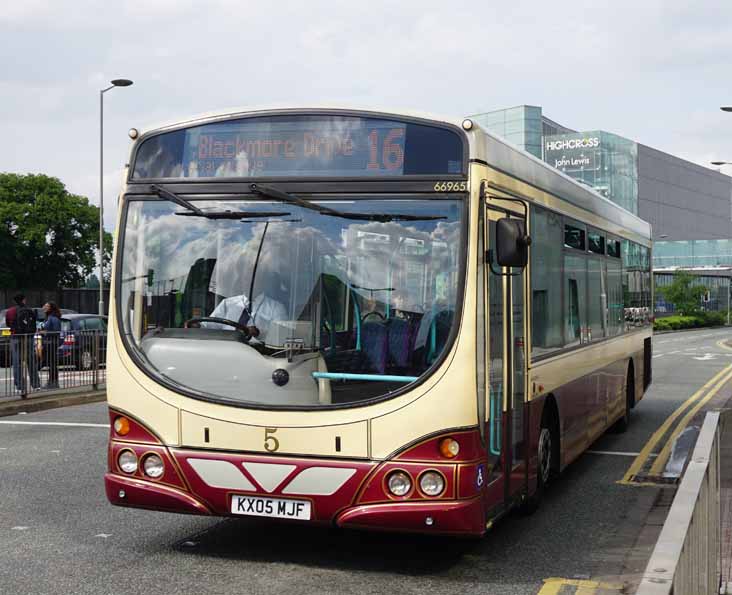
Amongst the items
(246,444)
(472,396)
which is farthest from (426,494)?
(246,444)

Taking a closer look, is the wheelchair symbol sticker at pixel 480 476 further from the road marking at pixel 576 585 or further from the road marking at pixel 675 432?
the road marking at pixel 675 432

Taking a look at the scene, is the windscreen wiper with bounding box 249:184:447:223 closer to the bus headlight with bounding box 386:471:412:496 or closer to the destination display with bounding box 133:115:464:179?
the destination display with bounding box 133:115:464:179

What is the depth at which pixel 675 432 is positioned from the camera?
1380 cm

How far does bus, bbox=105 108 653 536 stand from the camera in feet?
20.5

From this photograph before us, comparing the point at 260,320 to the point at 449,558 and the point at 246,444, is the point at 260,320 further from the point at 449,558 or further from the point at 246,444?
the point at 449,558

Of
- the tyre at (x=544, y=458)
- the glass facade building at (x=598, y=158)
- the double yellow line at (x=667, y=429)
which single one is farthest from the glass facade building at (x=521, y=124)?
the tyre at (x=544, y=458)

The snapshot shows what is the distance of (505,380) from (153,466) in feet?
7.58

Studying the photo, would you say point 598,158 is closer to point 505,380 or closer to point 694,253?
point 694,253

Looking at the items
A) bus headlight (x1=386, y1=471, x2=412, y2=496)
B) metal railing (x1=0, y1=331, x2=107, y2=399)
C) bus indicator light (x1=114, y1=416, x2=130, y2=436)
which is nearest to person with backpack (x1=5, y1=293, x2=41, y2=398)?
metal railing (x1=0, y1=331, x2=107, y2=399)

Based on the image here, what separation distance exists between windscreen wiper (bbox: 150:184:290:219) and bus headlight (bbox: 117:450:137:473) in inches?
60.7

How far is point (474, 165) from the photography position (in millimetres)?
6504

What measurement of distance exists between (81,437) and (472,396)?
26.5 feet

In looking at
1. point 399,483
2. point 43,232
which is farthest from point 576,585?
point 43,232

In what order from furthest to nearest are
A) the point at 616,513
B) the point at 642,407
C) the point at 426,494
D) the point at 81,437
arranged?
the point at 642,407 → the point at 81,437 → the point at 616,513 → the point at 426,494
